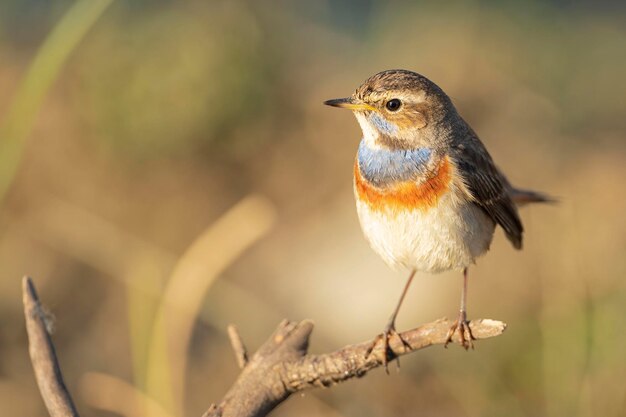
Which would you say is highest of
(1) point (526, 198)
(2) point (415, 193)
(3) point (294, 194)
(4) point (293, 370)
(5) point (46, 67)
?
(3) point (294, 194)

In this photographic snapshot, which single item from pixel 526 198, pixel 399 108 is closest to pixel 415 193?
pixel 399 108

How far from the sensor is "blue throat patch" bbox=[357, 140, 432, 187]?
13.1 ft

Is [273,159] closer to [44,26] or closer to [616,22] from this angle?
[44,26]

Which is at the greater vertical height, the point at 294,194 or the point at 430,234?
the point at 294,194

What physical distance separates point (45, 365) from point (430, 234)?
1.56m

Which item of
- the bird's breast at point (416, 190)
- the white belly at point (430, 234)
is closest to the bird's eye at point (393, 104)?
the bird's breast at point (416, 190)

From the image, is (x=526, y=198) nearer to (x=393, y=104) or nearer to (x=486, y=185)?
(x=486, y=185)

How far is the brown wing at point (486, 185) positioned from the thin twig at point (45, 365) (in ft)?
5.77

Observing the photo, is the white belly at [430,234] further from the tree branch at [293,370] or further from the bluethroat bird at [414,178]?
the tree branch at [293,370]

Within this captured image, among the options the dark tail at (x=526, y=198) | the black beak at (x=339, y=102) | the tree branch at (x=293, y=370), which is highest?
the black beak at (x=339, y=102)

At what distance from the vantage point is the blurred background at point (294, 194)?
21.0 feet

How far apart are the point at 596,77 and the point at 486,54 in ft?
3.78

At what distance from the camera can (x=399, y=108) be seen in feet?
13.2

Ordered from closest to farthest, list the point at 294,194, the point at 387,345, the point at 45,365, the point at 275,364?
1. the point at 45,365
2. the point at 275,364
3. the point at 387,345
4. the point at 294,194
